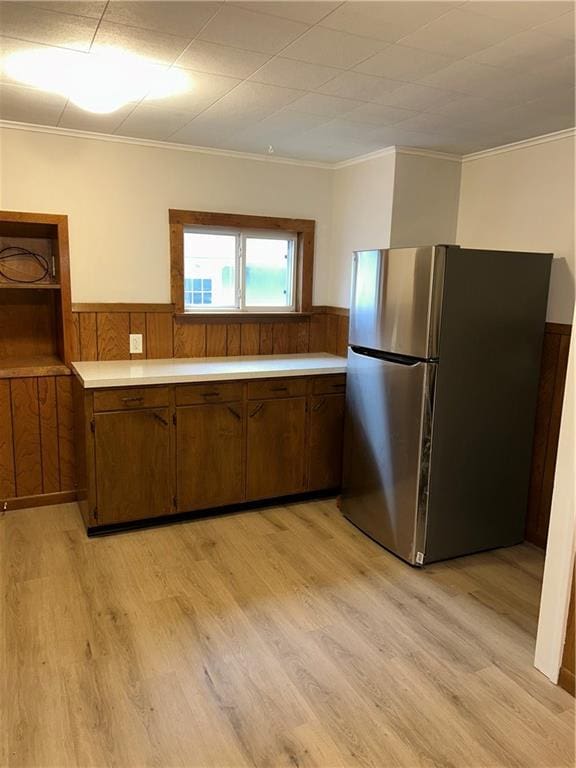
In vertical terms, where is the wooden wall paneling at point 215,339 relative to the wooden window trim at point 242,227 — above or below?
below

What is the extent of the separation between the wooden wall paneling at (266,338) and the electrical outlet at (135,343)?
0.86m

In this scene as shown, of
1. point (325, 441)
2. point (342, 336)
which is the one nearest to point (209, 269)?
point (342, 336)

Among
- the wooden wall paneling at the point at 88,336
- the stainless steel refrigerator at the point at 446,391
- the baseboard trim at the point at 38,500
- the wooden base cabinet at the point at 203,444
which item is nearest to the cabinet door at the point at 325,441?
the wooden base cabinet at the point at 203,444

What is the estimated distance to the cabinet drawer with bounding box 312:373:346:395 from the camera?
3541 millimetres

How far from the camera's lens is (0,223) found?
10.5 ft

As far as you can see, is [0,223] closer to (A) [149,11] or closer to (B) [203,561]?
(A) [149,11]

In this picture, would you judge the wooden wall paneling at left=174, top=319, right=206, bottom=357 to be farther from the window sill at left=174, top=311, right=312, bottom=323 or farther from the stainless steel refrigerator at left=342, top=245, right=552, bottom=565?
the stainless steel refrigerator at left=342, top=245, right=552, bottom=565

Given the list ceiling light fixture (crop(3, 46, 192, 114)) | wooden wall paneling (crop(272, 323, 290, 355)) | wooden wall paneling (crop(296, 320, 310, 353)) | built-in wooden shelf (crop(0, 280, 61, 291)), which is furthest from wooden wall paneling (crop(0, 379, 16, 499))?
wooden wall paneling (crop(296, 320, 310, 353))

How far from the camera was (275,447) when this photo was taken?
3.48 m

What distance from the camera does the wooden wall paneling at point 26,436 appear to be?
3.30m

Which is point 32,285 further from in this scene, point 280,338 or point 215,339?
point 280,338

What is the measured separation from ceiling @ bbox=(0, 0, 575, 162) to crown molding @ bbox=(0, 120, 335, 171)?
3.4 inches

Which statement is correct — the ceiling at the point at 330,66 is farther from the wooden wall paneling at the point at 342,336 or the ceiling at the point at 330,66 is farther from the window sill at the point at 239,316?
the wooden wall paneling at the point at 342,336

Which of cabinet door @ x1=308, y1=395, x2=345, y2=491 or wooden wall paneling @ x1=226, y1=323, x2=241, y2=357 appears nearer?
cabinet door @ x1=308, y1=395, x2=345, y2=491
